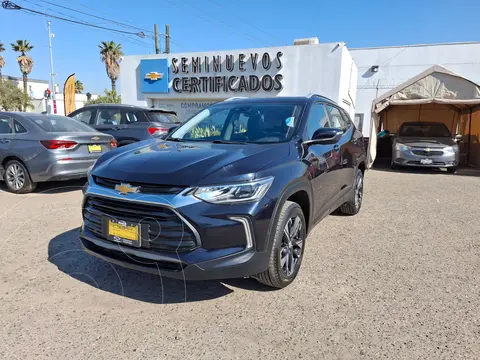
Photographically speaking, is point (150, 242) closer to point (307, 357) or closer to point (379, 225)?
Result: point (307, 357)

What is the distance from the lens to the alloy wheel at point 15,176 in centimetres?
656

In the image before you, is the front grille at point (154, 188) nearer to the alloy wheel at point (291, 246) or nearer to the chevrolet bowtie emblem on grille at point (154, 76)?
the alloy wheel at point (291, 246)

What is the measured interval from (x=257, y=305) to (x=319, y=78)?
12.7 metres

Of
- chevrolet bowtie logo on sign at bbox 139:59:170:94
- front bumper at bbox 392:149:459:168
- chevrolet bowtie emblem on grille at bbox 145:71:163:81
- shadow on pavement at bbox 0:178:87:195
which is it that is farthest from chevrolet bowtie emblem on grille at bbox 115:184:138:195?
chevrolet bowtie emblem on grille at bbox 145:71:163:81

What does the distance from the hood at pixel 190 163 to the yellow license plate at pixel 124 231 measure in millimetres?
355

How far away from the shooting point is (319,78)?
14156 millimetres

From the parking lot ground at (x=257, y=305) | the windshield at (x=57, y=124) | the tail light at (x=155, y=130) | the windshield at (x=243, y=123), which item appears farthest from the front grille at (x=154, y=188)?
the tail light at (x=155, y=130)

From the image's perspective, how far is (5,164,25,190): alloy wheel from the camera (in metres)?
6.56

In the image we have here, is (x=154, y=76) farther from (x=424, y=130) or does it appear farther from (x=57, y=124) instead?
(x=424, y=130)

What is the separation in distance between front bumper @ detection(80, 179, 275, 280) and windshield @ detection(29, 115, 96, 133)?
4.77m

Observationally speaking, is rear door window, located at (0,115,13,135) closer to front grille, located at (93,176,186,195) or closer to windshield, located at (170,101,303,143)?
windshield, located at (170,101,303,143)

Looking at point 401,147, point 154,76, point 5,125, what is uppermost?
point 154,76

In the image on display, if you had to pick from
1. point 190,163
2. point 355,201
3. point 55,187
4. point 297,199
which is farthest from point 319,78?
point 190,163

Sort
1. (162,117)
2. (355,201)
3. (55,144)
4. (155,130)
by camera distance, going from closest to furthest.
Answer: (355,201), (55,144), (155,130), (162,117)
